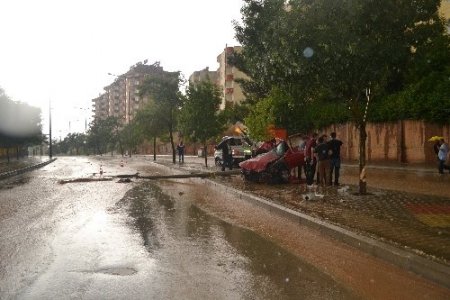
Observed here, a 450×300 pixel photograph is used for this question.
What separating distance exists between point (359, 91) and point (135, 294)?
1037 cm

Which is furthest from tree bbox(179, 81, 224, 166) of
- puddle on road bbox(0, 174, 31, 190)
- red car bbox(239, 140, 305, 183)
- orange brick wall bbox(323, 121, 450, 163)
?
red car bbox(239, 140, 305, 183)

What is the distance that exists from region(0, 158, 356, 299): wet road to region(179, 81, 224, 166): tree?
22577mm

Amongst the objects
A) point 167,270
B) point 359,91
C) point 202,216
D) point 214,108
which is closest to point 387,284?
point 167,270

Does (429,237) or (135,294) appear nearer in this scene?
(135,294)

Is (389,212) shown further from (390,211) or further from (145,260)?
(145,260)

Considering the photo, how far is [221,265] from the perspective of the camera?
6.08 metres

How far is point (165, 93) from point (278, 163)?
23481 mm

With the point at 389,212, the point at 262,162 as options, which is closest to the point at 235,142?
the point at 262,162

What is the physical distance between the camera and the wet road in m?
4.98

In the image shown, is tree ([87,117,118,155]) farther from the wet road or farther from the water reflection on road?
the water reflection on road

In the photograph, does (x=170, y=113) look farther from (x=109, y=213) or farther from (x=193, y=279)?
(x=193, y=279)

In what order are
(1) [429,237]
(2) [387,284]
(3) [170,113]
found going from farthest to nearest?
(3) [170,113] < (1) [429,237] < (2) [387,284]

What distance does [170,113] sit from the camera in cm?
4097

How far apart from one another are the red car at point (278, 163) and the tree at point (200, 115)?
15194mm
